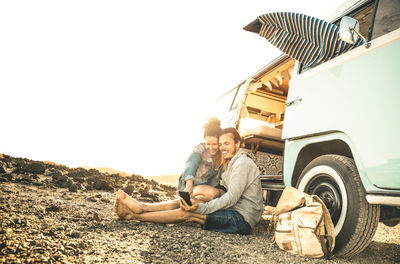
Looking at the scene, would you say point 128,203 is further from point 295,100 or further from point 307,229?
point 295,100

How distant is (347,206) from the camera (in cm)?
216

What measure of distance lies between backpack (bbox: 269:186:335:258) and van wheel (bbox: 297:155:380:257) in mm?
124

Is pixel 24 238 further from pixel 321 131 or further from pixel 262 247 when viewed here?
pixel 321 131

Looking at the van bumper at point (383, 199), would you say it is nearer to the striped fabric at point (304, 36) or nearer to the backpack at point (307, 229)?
the backpack at point (307, 229)

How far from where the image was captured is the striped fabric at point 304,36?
260 centimetres

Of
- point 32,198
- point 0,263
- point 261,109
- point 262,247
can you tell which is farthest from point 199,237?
point 261,109

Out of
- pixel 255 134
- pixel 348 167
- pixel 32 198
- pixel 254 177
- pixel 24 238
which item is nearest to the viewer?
pixel 24 238

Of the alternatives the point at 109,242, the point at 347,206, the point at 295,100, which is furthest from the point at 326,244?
the point at 109,242

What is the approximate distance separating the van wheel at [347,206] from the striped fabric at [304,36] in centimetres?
107

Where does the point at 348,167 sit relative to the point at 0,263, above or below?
above

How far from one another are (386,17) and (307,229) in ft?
6.15

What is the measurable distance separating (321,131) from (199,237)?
4.96ft

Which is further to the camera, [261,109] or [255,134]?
[261,109]

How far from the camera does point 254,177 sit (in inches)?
116
